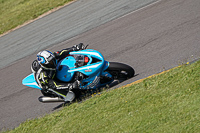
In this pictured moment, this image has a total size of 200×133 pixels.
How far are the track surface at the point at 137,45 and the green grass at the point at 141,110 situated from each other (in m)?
1.14

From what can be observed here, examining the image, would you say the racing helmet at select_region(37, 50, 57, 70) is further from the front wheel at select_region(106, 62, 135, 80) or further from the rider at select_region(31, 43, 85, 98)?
the front wheel at select_region(106, 62, 135, 80)

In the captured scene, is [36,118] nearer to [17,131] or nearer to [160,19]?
[17,131]

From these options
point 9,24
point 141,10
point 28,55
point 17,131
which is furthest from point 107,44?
point 9,24

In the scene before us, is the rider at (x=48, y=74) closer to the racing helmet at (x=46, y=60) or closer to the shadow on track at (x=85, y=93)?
the racing helmet at (x=46, y=60)

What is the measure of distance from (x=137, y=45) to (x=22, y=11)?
466 inches

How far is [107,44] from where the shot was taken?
1212 centimetres

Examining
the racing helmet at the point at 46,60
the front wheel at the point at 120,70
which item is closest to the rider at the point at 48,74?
the racing helmet at the point at 46,60

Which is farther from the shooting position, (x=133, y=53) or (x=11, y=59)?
(x=11, y=59)

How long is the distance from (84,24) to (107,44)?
3138 mm

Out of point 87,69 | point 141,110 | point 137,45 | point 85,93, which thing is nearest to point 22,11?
point 137,45

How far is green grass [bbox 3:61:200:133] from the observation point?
565 cm

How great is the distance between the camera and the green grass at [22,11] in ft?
61.3

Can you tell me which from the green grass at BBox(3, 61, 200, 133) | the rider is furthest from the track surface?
the green grass at BBox(3, 61, 200, 133)

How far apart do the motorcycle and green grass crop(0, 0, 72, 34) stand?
10.3 meters
